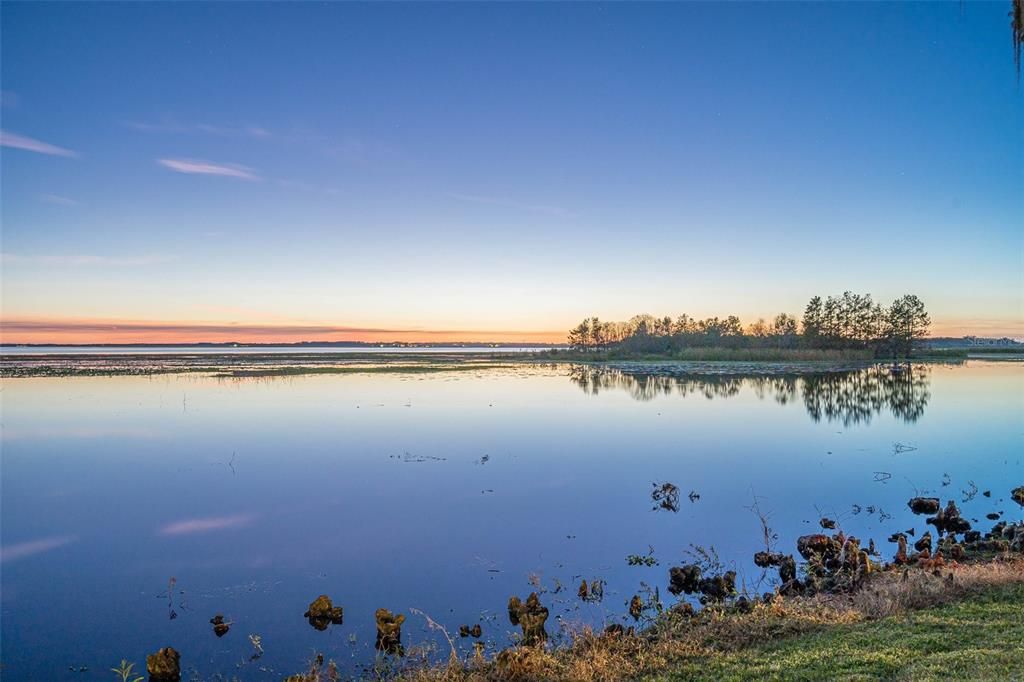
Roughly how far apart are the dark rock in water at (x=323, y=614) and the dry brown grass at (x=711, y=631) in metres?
1.96

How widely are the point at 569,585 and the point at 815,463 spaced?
41.1 feet

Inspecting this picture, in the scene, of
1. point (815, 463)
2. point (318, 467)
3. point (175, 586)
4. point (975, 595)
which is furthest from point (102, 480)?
point (815, 463)

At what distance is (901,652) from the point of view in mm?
6059

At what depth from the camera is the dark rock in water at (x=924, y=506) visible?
535 inches

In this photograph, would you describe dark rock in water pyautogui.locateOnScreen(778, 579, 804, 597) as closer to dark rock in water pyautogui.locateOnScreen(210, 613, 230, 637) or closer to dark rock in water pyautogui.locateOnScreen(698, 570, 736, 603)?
dark rock in water pyautogui.locateOnScreen(698, 570, 736, 603)

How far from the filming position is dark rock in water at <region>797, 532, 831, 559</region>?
1069cm

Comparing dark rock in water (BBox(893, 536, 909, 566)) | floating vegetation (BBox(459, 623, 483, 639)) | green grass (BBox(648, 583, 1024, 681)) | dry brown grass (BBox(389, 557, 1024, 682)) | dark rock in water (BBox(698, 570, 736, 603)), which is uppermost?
green grass (BBox(648, 583, 1024, 681))

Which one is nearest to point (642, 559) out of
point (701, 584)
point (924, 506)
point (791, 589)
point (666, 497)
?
point (701, 584)

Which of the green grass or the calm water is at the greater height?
the green grass

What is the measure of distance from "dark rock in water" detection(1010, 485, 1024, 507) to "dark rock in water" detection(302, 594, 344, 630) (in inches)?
632

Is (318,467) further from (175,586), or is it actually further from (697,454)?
(697,454)

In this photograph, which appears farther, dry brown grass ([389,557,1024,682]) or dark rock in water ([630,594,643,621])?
dark rock in water ([630,594,643,621])

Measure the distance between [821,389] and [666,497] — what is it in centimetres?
3183

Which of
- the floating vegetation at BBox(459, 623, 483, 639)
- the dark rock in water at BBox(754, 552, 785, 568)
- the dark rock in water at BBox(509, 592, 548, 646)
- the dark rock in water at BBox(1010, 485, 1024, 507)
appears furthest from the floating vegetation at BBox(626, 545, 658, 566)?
the dark rock in water at BBox(1010, 485, 1024, 507)
